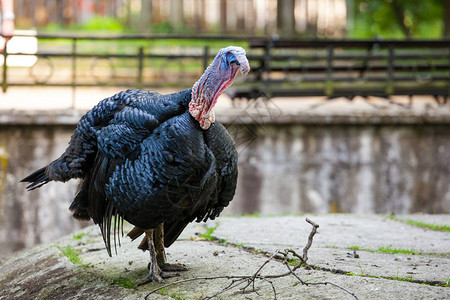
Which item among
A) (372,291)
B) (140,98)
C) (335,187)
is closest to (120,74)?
(335,187)

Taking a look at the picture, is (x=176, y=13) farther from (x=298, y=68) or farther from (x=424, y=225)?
(x=424, y=225)

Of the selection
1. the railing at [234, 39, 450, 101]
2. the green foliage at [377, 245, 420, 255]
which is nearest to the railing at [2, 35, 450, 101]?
the railing at [234, 39, 450, 101]

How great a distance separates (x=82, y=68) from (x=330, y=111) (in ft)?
26.5

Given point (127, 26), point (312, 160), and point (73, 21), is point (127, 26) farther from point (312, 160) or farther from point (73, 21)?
point (312, 160)

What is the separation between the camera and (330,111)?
36.3ft

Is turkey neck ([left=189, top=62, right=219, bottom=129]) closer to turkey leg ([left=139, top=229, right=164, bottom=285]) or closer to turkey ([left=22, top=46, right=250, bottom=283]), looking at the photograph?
turkey ([left=22, top=46, right=250, bottom=283])

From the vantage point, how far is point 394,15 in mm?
22062

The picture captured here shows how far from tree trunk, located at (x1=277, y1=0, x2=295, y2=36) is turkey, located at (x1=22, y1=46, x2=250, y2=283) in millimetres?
17159

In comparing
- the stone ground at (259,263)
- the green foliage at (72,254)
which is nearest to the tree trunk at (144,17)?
the stone ground at (259,263)

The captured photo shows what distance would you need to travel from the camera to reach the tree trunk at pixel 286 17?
21.9 meters

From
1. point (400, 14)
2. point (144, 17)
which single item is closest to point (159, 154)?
point (144, 17)

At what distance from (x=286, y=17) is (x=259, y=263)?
1723cm

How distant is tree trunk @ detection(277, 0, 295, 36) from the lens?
2194 centimetres

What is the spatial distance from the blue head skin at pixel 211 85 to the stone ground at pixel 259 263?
1.15 m
